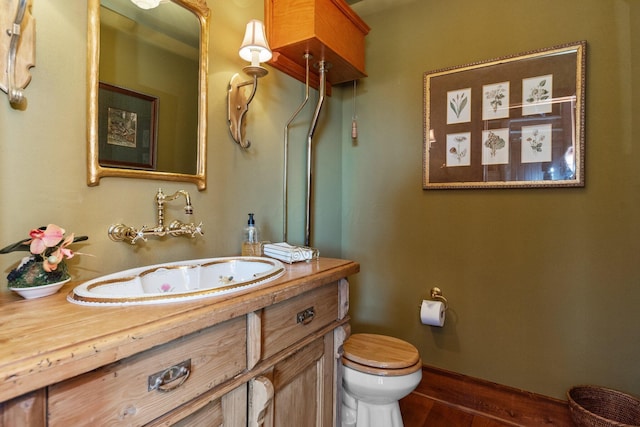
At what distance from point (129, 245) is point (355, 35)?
5.17 ft

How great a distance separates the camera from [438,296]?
6.24ft

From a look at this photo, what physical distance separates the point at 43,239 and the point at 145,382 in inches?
17.2

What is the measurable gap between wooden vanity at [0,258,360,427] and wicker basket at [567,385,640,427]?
118cm

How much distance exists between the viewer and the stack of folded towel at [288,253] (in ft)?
4.16

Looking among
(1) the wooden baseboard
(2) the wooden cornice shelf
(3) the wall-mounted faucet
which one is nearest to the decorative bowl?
(3) the wall-mounted faucet

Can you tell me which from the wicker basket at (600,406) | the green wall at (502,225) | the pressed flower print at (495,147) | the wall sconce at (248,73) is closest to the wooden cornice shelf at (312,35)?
the wall sconce at (248,73)

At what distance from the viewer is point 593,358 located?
5.11 feet

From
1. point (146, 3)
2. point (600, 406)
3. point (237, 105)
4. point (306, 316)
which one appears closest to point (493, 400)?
point (600, 406)

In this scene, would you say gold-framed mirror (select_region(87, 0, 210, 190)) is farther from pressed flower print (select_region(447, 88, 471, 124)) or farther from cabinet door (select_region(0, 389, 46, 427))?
pressed flower print (select_region(447, 88, 471, 124))

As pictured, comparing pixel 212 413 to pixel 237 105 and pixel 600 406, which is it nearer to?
pixel 237 105

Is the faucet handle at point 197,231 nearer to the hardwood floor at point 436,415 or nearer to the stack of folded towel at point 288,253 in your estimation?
the stack of folded towel at point 288,253

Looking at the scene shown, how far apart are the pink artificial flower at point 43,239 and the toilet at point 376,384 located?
1.11 meters

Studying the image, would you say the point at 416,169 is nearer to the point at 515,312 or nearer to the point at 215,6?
the point at 515,312

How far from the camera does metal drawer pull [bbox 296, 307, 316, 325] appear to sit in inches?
39.6
